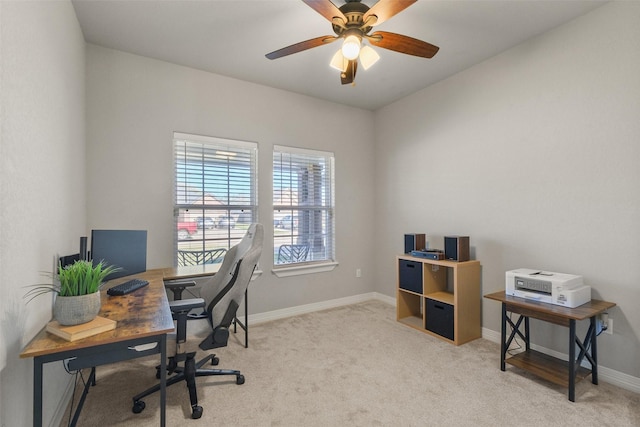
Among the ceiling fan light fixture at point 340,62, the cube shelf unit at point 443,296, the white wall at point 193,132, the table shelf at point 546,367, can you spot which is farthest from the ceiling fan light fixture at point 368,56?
the table shelf at point 546,367

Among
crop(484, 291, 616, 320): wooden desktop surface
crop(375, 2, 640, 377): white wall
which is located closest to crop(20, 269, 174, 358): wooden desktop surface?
crop(484, 291, 616, 320): wooden desktop surface

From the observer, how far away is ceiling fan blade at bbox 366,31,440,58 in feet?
6.62

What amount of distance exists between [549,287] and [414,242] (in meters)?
1.41

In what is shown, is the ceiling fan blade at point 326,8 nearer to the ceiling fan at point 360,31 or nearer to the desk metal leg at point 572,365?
the ceiling fan at point 360,31

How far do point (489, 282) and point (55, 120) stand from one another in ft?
12.2

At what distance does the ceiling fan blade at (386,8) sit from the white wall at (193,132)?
6.42 feet

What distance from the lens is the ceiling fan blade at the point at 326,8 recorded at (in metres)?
1.69

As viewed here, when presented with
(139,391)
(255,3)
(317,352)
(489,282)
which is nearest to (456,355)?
(489,282)

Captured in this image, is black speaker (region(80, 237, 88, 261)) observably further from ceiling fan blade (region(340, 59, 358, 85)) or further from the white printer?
the white printer

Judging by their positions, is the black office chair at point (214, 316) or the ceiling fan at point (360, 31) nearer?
the ceiling fan at point (360, 31)

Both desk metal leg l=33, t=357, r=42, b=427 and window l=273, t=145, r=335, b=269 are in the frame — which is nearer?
desk metal leg l=33, t=357, r=42, b=427

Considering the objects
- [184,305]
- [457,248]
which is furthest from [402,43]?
[184,305]

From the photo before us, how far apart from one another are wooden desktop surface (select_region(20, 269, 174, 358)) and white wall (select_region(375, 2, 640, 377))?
2.93 meters

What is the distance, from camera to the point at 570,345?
6.43 feet
